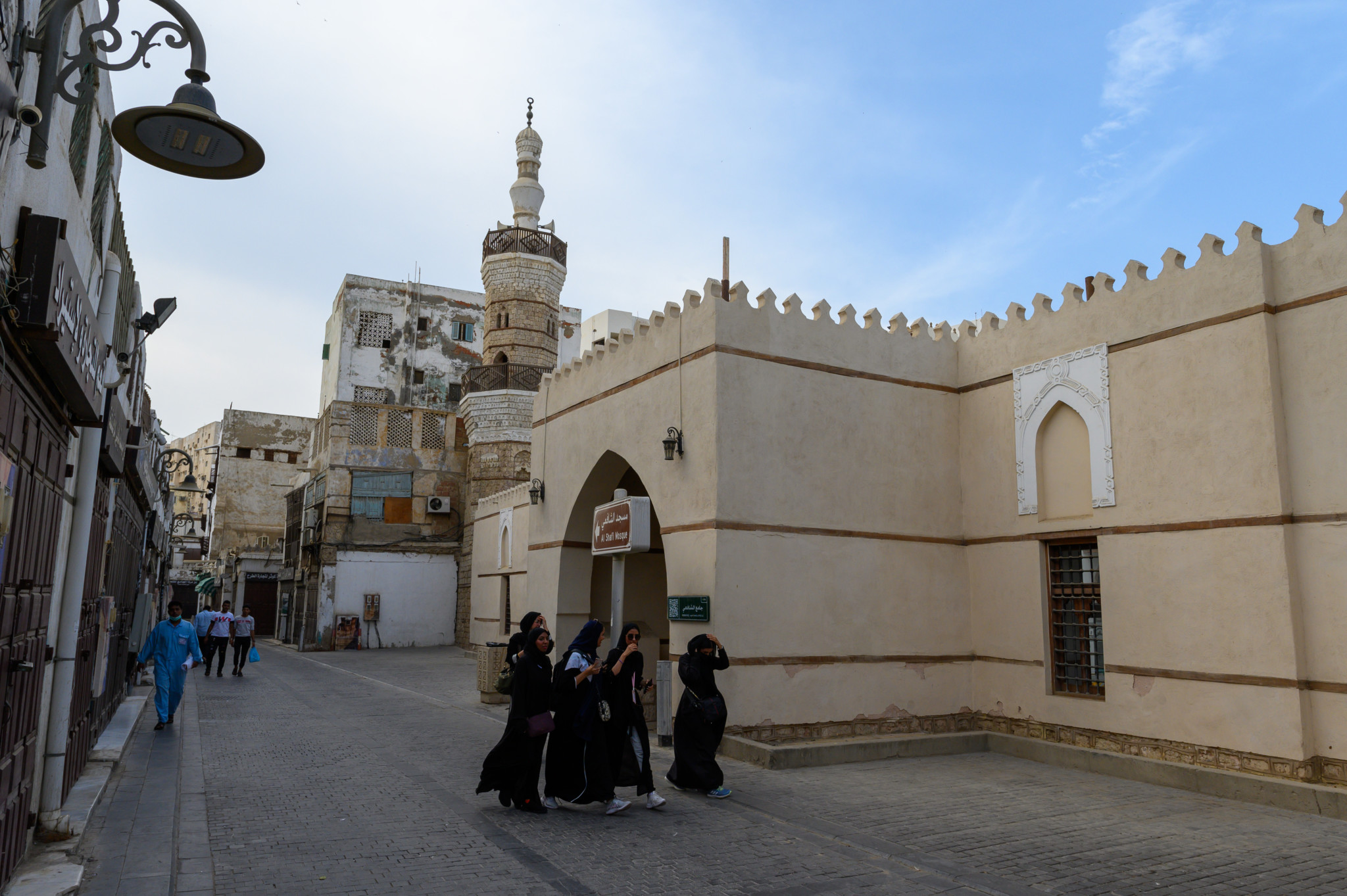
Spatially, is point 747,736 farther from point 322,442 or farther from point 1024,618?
point 322,442

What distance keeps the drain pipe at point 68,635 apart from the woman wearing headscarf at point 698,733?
4.17 m

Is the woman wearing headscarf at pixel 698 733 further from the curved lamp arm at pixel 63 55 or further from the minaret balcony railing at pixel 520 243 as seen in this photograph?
the minaret balcony railing at pixel 520 243

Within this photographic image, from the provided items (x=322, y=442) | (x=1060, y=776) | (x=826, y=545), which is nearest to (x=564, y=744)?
(x=826, y=545)

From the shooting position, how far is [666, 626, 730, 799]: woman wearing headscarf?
7.40 metres

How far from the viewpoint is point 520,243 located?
88.5 ft

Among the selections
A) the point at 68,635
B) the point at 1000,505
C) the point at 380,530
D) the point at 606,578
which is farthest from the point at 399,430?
the point at 68,635

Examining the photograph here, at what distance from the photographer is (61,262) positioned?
386 cm

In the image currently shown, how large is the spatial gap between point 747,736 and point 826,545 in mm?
2174

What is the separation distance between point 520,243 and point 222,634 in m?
13.9

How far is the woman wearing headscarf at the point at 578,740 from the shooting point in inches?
266

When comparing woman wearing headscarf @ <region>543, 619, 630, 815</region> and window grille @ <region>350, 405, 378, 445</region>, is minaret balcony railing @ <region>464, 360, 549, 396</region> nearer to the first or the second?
window grille @ <region>350, 405, 378, 445</region>

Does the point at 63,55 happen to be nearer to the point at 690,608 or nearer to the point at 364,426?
the point at 690,608

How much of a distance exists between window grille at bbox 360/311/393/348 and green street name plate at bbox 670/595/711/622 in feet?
95.1

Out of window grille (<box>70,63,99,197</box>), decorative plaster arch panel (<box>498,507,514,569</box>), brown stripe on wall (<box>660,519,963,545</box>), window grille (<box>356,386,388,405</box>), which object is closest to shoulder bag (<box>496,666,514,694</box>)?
brown stripe on wall (<box>660,519,963,545</box>)
